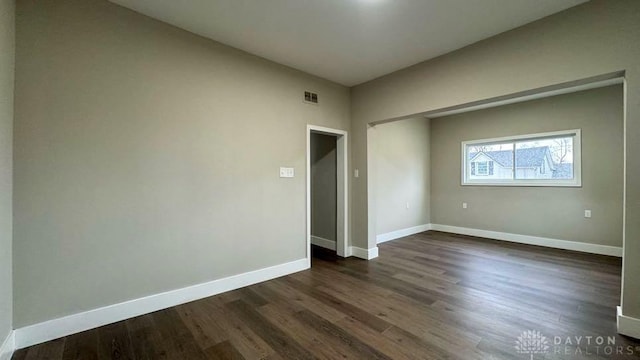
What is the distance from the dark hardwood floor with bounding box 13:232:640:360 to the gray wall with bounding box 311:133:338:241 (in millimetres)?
1149

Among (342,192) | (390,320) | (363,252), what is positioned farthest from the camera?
(342,192)

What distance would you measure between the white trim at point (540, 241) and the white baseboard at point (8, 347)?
265 inches

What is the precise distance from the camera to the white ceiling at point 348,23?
2227 millimetres

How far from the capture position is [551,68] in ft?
7.70

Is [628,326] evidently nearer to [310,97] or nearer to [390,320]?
[390,320]

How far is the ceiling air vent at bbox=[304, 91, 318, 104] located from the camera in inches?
144

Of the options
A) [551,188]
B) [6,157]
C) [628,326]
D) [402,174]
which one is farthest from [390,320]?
[551,188]

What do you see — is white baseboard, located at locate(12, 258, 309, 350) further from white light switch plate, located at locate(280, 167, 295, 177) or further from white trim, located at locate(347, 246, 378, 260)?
white trim, located at locate(347, 246, 378, 260)

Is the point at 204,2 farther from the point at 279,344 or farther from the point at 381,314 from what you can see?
the point at 381,314

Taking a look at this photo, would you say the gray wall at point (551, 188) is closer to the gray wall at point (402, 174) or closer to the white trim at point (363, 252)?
the gray wall at point (402, 174)

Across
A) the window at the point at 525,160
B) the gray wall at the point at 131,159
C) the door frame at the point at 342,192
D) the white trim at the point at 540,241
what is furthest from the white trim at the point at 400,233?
the gray wall at the point at 131,159

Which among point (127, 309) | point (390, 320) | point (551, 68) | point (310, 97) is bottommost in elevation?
point (390, 320)

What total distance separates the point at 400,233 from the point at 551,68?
12.8 feet

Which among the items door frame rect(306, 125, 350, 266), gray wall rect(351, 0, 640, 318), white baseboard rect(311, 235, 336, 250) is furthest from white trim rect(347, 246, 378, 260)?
gray wall rect(351, 0, 640, 318)
